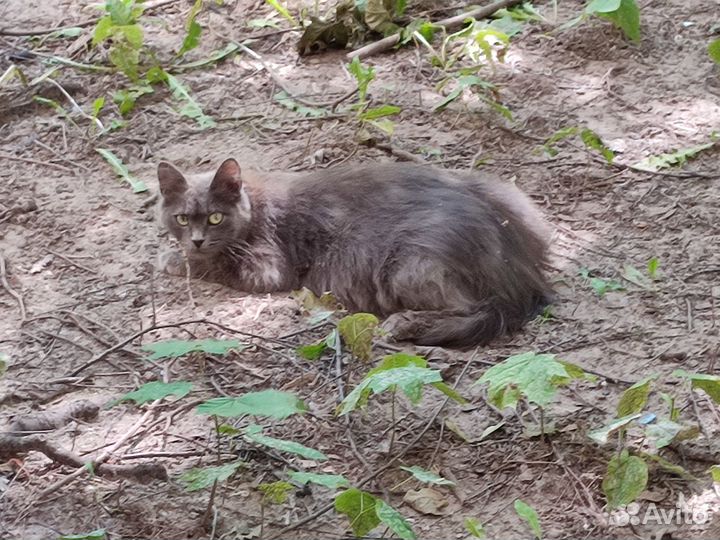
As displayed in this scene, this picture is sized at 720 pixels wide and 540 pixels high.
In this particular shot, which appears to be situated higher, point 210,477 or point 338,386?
point 210,477

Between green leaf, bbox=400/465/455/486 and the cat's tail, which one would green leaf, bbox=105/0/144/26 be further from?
green leaf, bbox=400/465/455/486

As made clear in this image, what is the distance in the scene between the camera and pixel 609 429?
2.96 meters

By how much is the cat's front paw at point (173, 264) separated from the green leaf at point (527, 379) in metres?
2.16

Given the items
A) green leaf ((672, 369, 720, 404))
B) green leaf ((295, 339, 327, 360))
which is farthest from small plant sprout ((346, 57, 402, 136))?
green leaf ((672, 369, 720, 404))

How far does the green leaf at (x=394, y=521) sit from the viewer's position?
2.68 metres

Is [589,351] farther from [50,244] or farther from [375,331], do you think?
[50,244]

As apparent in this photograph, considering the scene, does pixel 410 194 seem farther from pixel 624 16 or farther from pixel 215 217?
pixel 624 16

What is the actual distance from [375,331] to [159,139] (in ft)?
8.28

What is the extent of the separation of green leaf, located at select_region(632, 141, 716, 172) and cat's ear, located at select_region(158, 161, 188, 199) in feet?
7.63

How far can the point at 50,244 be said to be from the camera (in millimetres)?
4914

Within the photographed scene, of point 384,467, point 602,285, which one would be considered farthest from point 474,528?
point 602,285

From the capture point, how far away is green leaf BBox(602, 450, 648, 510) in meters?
2.81

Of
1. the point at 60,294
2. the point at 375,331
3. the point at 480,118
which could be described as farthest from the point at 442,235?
the point at 60,294

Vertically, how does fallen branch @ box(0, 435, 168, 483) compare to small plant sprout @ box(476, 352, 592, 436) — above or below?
below
